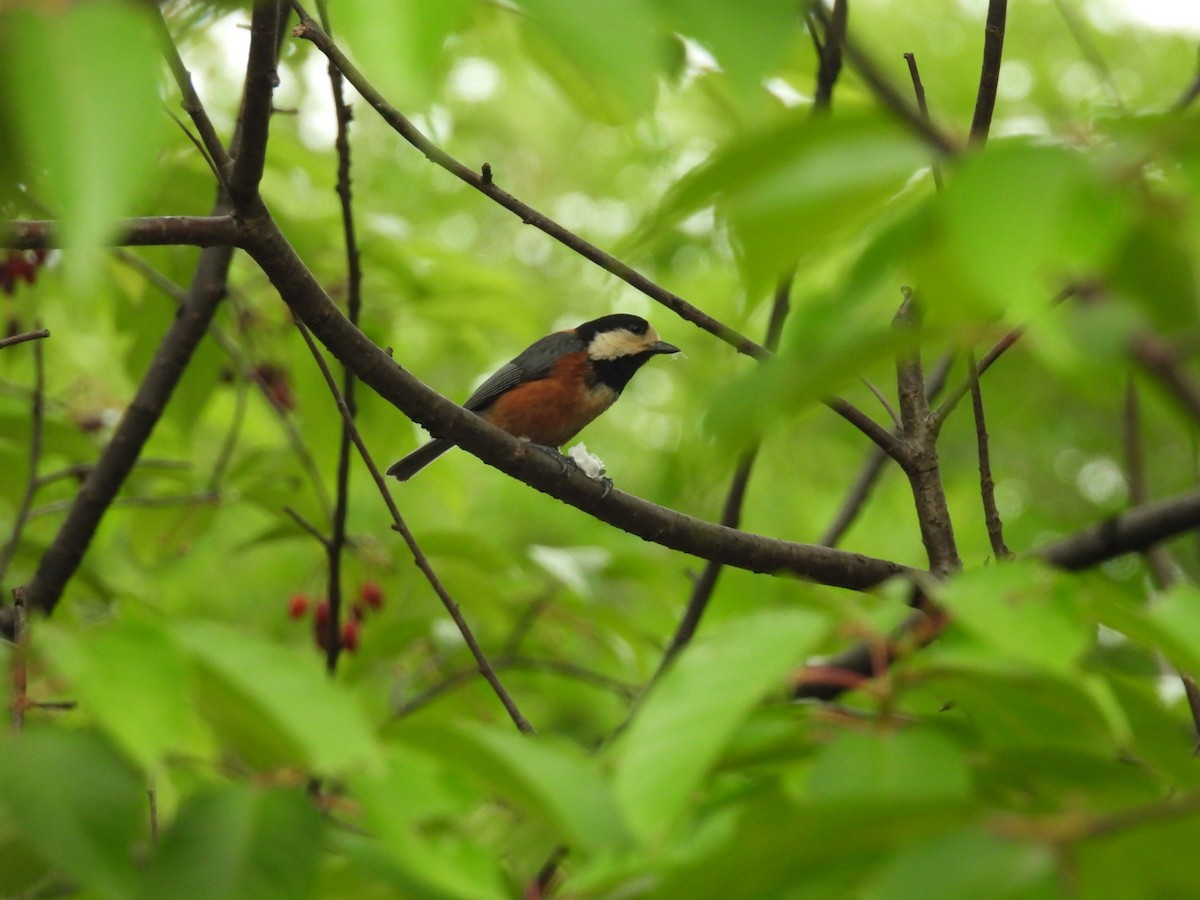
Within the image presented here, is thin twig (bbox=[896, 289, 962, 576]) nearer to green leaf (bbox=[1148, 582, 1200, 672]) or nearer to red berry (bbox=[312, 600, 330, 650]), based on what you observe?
green leaf (bbox=[1148, 582, 1200, 672])

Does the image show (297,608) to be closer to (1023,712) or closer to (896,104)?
(1023,712)

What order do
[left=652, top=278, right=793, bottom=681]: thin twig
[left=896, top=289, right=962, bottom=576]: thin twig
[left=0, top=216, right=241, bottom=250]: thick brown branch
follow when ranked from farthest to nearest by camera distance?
[left=652, top=278, right=793, bottom=681]: thin twig → [left=896, top=289, right=962, bottom=576]: thin twig → [left=0, top=216, right=241, bottom=250]: thick brown branch

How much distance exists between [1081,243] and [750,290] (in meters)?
0.26

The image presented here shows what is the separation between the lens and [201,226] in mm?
2455

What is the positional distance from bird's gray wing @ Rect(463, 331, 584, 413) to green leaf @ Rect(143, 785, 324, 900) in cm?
517

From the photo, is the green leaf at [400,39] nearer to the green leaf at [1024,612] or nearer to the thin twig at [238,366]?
the green leaf at [1024,612]

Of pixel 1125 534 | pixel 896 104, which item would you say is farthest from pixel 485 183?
pixel 896 104

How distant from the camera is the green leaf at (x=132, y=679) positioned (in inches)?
39.5

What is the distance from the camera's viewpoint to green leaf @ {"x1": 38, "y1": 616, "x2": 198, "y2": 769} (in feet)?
3.29

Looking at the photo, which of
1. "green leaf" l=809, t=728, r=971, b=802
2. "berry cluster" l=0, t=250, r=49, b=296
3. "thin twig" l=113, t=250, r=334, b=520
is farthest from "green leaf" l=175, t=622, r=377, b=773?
"berry cluster" l=0, t=250, r=49, b=296

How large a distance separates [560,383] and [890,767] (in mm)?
5242

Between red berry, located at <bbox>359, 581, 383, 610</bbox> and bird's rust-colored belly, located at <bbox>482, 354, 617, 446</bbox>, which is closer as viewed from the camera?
red berry, located at <bbox>359, 581, 383, 610</bbox>

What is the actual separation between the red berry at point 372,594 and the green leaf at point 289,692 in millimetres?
3086

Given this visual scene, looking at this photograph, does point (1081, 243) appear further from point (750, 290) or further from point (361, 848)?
point (361, 848)
